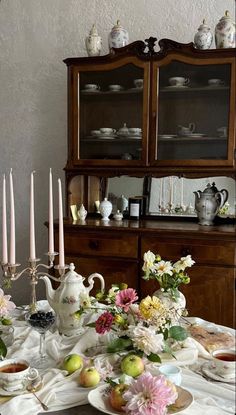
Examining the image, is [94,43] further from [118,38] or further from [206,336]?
[206,336]

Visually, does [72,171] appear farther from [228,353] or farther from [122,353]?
[228,353]

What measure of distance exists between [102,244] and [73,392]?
1.21 meters

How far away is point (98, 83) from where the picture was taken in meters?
2.09

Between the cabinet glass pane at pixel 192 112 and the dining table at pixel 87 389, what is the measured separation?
1.19 m

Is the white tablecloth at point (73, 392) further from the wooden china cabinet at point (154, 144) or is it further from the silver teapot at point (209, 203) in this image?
the silver teapot at point (209, 203)

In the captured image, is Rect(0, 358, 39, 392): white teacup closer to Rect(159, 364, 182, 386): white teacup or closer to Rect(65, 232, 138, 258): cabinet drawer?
Rect(159, 364, 182, 386): white teacup

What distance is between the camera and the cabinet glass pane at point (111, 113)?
203 centimetres

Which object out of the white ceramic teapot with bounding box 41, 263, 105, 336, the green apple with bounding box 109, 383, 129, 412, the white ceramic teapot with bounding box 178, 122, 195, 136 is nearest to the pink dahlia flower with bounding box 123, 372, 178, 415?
the green apple with bounding box 109, 383, 129, 412

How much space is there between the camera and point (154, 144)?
1.99m

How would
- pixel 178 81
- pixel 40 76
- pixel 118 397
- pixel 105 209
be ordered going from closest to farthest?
pixel 118 397 → pixel 178 81 → pixel 105 209 → pixel 40 76

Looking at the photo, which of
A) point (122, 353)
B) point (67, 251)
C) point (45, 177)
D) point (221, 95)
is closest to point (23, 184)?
point (45, 177)

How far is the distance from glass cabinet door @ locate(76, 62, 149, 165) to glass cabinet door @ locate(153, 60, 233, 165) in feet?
0.33

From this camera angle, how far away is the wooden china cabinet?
6.05ft

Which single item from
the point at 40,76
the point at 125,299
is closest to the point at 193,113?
the point at 40,76
